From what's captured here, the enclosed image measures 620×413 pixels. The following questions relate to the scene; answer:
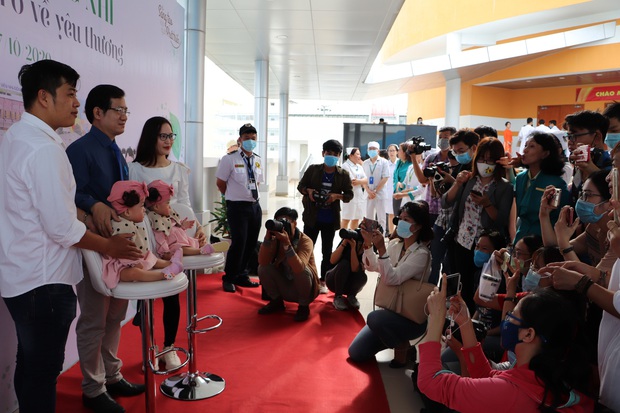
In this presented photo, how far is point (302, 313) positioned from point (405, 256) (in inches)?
48.7

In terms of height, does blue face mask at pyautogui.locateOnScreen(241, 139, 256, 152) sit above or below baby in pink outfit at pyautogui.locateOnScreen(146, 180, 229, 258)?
above

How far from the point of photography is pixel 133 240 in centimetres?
205

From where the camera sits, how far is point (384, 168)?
23.5 feet

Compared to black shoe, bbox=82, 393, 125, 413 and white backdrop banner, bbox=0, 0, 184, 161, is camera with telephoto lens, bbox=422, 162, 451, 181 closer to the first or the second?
white backdrop banner, bbox=0, 0, 184, 161

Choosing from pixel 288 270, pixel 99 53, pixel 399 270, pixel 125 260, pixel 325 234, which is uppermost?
pixel 99 53

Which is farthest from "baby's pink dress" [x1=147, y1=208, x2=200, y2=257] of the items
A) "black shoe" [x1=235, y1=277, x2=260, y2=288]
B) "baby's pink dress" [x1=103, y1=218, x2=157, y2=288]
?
"black shoe" [x1=235, y1=277, x2=260, y2=288]

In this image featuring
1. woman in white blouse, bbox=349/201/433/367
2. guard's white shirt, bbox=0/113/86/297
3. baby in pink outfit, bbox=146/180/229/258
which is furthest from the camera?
woman in white blouse, bbox=349/201/433/367

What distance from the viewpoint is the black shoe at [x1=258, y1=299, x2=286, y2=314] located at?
3.95m

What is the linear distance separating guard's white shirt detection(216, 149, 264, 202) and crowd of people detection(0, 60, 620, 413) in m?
0.88

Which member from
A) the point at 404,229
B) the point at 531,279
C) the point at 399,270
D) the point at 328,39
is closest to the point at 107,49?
the point at 404,229

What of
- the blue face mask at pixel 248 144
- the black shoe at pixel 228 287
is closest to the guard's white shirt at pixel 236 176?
the blue face mask at pixel 248 144

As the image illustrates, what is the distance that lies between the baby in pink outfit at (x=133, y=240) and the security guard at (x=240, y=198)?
7.98ft

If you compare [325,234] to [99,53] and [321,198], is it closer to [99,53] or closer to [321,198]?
[321,198]

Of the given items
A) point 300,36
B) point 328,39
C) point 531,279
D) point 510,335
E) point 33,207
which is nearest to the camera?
point 510,335
